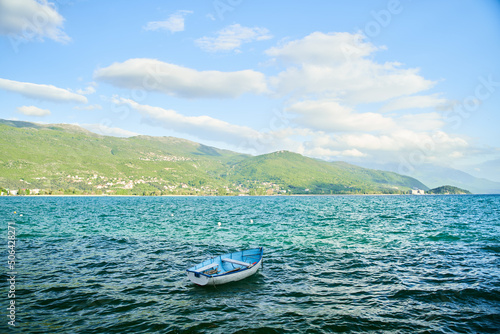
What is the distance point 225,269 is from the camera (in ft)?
73.9

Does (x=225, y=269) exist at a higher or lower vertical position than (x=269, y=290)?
higher

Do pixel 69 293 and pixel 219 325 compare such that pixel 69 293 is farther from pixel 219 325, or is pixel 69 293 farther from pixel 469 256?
pixel 469 256

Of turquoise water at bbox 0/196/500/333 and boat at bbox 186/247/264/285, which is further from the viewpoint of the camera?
boat at bbox 186/247/264/285

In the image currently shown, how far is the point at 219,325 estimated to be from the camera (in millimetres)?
14242

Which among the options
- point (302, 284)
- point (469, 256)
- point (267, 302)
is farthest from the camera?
point (469, 256)

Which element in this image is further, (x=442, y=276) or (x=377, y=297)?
(x=442, y=276)

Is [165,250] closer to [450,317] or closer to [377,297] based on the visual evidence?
[377,297]

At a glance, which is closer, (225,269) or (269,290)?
(269,290)

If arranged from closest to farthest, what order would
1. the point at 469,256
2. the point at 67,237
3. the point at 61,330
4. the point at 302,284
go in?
the point at 61,330 < the point at 302,284 < the point at 469,256 < the point at 67,237

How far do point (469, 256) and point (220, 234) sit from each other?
103 ft

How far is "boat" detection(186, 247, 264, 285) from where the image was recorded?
1945 centimetres

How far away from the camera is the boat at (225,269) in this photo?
19.5 metres

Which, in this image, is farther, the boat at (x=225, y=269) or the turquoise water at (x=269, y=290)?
the boat at (x=225, y=269)

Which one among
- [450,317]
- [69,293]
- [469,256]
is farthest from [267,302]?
[469,256]
